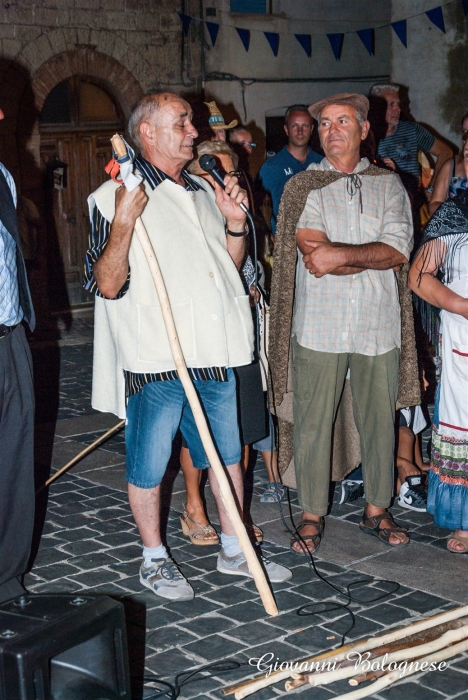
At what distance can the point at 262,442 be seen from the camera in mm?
5988

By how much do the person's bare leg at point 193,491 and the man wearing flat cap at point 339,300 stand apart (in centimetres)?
55

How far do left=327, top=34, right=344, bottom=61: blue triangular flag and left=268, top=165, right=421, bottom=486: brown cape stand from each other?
37.4ft

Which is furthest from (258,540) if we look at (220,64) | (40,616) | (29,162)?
(220,64)

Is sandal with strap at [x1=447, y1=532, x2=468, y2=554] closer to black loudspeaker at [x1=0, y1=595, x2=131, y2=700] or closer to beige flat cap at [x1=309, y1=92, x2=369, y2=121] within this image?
beige flat cap at [x1=309, y1=92, x2=369, y2=121]

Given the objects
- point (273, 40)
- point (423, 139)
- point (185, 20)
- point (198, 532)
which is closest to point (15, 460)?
point (198, 532)

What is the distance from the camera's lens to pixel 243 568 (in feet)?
15.6

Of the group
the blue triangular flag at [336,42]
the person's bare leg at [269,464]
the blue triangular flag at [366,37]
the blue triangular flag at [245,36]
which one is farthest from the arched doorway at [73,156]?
the person's bare leg at [269,464]

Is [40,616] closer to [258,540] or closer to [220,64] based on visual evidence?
[258,540]

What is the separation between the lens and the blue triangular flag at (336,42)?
15758 mm

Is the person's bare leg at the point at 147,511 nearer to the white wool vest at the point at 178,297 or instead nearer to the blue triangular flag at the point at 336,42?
the white wool vest at the point at 178,297

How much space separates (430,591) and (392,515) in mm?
1091

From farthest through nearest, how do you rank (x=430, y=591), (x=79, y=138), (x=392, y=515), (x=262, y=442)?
(x=79, y=138) < (x=262, y=442) < (x=392, y=515) < (x=430, y=591)

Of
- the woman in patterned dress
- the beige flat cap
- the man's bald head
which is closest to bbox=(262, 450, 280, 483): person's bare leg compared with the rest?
the woman in patterned dress

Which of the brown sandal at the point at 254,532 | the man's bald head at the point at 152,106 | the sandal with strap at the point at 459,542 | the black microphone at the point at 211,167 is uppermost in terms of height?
the man's bald head at the point at 152,106
